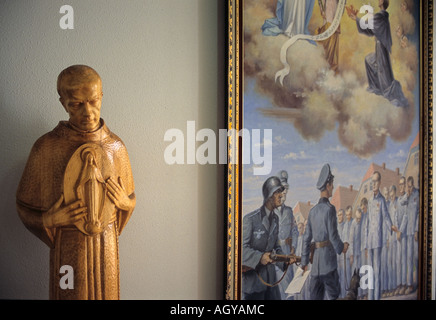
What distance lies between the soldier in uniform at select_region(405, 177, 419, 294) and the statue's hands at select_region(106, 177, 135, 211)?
204 cm

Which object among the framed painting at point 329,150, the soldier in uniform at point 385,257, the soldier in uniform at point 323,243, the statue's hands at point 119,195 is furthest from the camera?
the soldier in uniform at point 385,257

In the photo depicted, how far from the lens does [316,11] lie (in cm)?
284

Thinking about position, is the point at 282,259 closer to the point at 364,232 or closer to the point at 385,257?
the point at 364,232

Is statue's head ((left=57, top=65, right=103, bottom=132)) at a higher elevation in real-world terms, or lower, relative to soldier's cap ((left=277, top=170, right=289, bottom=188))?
higher

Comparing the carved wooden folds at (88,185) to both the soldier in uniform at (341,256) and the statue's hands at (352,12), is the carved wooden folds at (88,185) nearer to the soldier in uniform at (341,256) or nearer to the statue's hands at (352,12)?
the soldier in uniform at (341,256)

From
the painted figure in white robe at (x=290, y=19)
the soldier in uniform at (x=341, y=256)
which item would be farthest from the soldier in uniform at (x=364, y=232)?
the painted figure in white robe at (x=290, y=19)

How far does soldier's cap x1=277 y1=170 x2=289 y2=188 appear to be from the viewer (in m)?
2.77

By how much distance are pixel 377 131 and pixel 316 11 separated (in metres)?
0.90

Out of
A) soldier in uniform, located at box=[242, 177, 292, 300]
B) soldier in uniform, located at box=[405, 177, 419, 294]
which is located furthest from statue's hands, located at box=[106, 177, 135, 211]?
soldier in uniform, located at box=[405, 177, 419, 294]

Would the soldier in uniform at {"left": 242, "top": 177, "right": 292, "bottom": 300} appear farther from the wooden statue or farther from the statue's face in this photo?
the statue's face

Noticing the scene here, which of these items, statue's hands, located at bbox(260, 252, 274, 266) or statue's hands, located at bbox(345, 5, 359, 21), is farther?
statue's hands, located at bbox(345, 5, 359, 21)

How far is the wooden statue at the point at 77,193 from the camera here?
1.97 metres

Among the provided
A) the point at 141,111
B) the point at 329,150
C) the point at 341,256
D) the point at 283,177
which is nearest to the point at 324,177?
the point at 329,150

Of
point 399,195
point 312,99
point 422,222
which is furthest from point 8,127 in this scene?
point 422,222
